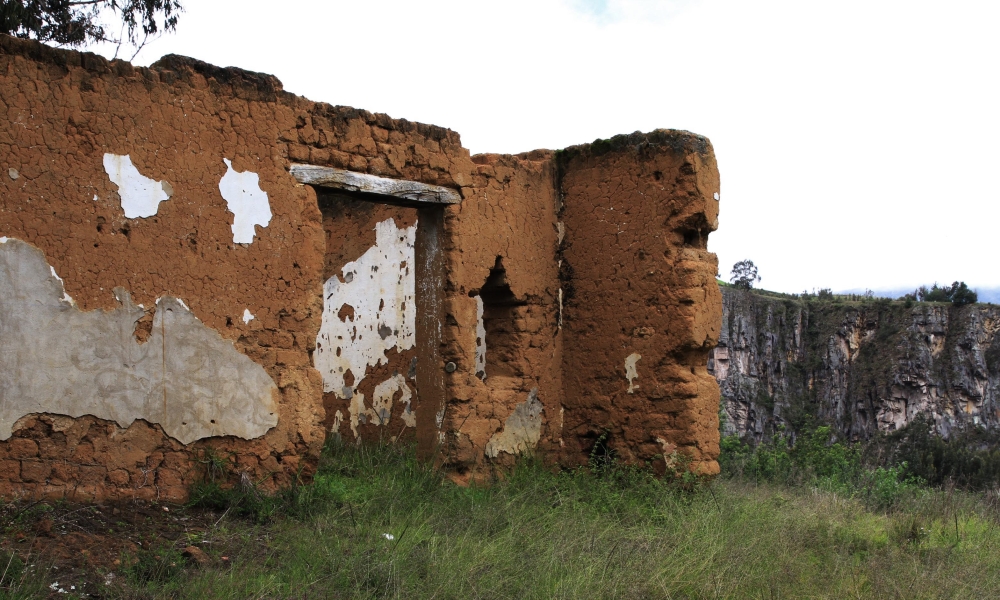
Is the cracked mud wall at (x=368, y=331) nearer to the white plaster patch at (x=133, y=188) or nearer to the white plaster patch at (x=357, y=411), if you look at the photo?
the white plaster patch at (x=357, y=411)

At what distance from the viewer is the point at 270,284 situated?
5.71m

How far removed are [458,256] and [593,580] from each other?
9.54 feet

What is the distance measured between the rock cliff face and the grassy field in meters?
41.3

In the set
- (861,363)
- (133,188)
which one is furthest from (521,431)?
(861,363)

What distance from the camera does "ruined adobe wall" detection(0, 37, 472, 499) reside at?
4805 millimetres

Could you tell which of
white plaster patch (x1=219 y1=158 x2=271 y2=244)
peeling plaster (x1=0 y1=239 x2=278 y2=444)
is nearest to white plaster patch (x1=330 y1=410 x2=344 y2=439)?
peeling plaster (x1=0 y1=239 x2=278 y2=444)

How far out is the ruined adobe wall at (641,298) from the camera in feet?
22.8

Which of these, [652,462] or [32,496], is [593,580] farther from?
[32,496]

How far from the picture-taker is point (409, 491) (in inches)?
243

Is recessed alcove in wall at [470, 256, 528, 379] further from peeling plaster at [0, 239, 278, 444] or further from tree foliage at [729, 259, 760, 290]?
tree foliage at [729, 259, 760, 290]

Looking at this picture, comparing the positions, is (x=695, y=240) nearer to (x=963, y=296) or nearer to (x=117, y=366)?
(x=117, y=366)

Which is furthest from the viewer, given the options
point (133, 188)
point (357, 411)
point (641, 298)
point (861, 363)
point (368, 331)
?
point (861, 363)

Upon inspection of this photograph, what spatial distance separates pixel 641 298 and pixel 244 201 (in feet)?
10.6

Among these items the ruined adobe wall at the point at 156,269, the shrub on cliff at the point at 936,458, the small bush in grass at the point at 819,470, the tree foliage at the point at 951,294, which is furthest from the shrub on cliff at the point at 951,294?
the ruined adobe wall at the point at 156,269
